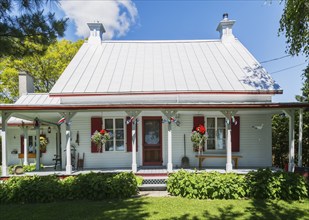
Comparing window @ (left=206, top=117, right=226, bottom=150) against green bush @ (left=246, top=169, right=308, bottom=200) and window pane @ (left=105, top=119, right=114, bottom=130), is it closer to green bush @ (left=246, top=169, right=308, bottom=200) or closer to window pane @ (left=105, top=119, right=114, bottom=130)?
green bush @ (left=246, top=169, right=308, bottom=200)

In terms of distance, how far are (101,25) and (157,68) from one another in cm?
492

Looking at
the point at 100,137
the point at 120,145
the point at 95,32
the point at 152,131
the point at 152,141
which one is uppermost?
the point at 95,32

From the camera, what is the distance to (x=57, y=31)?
5.30 meters

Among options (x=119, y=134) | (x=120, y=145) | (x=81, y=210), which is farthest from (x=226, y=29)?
(x=81, y=210)

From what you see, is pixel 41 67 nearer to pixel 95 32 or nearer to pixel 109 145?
pixel 95 32

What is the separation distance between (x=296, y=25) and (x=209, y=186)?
563 centimetres

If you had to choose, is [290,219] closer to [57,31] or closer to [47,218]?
[47,218]

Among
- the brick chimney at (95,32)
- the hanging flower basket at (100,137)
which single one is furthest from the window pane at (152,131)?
the brick chimney at (95,32)

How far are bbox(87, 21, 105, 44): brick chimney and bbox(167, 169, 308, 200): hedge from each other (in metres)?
10.4

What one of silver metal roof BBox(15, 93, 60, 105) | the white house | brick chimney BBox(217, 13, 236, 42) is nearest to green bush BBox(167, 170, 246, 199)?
the white house

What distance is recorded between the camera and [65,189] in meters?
7.52

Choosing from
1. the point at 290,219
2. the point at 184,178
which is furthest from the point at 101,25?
the point at 290,219

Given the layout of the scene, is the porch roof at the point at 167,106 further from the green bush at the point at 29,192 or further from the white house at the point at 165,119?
the green bush at the point at 29,192

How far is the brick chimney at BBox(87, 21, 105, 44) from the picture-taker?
14344mm
